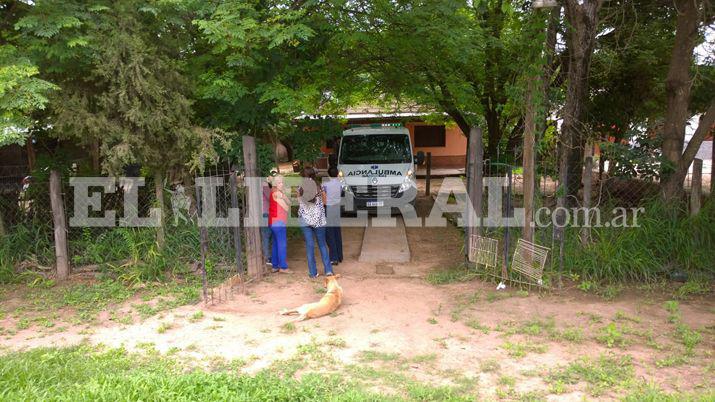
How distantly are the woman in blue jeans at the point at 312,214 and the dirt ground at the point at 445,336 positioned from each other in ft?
1.49

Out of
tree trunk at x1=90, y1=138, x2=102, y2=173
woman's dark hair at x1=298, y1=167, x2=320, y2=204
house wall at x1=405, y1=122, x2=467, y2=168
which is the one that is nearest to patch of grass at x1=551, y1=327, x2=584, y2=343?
woman's dark hair at x1=298, y1=167, x2=320, y2=204

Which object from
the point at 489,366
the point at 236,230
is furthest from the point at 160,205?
the point at 489,366

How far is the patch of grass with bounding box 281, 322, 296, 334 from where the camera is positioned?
5.87 meters

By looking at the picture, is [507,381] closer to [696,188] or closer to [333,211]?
[333,211]

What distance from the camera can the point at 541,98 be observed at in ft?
23.5

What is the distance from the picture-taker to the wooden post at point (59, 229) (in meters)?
8.02

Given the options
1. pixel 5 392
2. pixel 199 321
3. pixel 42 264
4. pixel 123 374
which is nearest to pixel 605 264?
pixel 199 321

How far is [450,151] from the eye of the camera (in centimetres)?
2505

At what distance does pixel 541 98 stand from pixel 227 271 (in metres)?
4.98

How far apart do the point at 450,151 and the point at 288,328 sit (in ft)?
65.9

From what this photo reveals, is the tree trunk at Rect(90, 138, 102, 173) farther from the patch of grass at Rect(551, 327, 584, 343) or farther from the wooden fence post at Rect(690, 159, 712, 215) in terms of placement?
the wooden fence post at Rect(690, 159, 712, 215)

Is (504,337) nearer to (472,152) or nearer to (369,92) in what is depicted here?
(472,152)

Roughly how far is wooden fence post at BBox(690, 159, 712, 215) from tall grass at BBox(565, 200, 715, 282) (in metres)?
0.13

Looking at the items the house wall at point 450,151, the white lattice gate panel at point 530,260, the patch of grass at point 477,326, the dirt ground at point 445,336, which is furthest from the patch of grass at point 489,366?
Answer: the house wall at point 450,151
